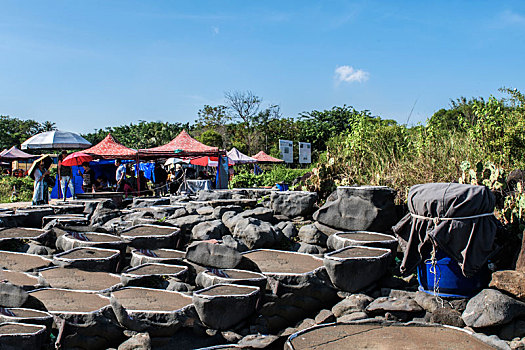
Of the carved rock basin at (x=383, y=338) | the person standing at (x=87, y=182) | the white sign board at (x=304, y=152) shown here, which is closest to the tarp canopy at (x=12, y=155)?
the person standing at (x=87, y=182)

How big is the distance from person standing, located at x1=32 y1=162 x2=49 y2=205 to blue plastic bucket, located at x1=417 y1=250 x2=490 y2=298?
9213 mm

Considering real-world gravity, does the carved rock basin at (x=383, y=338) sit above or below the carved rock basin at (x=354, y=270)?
below

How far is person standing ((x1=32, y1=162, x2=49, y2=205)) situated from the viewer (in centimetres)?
1051

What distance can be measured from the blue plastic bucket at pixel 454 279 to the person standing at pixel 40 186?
9.21m

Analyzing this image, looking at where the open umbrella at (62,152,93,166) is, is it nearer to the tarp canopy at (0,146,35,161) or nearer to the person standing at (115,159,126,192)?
the person standing at (115,159,126,192)

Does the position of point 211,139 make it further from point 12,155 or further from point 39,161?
point 39,161

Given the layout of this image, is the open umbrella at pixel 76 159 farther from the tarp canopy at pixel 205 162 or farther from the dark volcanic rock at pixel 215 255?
the dark volcanic rock at pixel 215 255

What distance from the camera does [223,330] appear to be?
4238 mm

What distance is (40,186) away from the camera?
35.0 ft

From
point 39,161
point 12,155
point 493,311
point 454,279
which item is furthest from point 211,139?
point 493,311

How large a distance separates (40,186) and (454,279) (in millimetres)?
9587

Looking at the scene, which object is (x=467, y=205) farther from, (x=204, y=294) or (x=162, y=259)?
(x=162, y=259)

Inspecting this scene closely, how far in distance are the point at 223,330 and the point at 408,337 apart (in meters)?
1.67

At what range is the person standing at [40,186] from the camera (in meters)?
10.5
